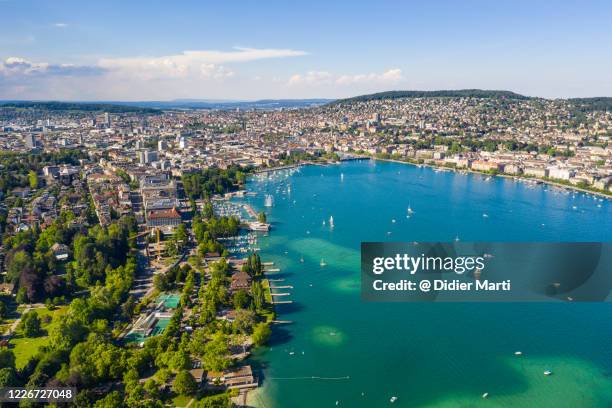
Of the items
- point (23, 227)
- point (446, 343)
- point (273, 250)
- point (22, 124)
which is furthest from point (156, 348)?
point (22, 124)

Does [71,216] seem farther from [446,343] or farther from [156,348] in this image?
[446,343]

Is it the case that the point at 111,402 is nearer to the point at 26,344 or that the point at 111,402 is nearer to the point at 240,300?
the point at 26,344

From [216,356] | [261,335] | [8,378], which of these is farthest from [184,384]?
[8,378]

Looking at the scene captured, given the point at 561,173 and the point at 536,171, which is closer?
the point at 561,173

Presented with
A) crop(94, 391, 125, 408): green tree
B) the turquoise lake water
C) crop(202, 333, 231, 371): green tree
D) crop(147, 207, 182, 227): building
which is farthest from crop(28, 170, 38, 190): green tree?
crop(94, 391, 125, 408): green tree

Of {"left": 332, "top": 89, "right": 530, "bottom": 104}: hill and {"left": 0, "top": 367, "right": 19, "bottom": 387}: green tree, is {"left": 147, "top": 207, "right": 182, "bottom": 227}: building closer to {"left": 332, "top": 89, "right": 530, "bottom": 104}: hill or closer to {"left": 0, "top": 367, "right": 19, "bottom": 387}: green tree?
{"left": 0, "top": 367, "right": 19, "bottom": 387}: green tree

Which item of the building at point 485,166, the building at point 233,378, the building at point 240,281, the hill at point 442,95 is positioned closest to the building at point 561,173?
the building at point 485,166
